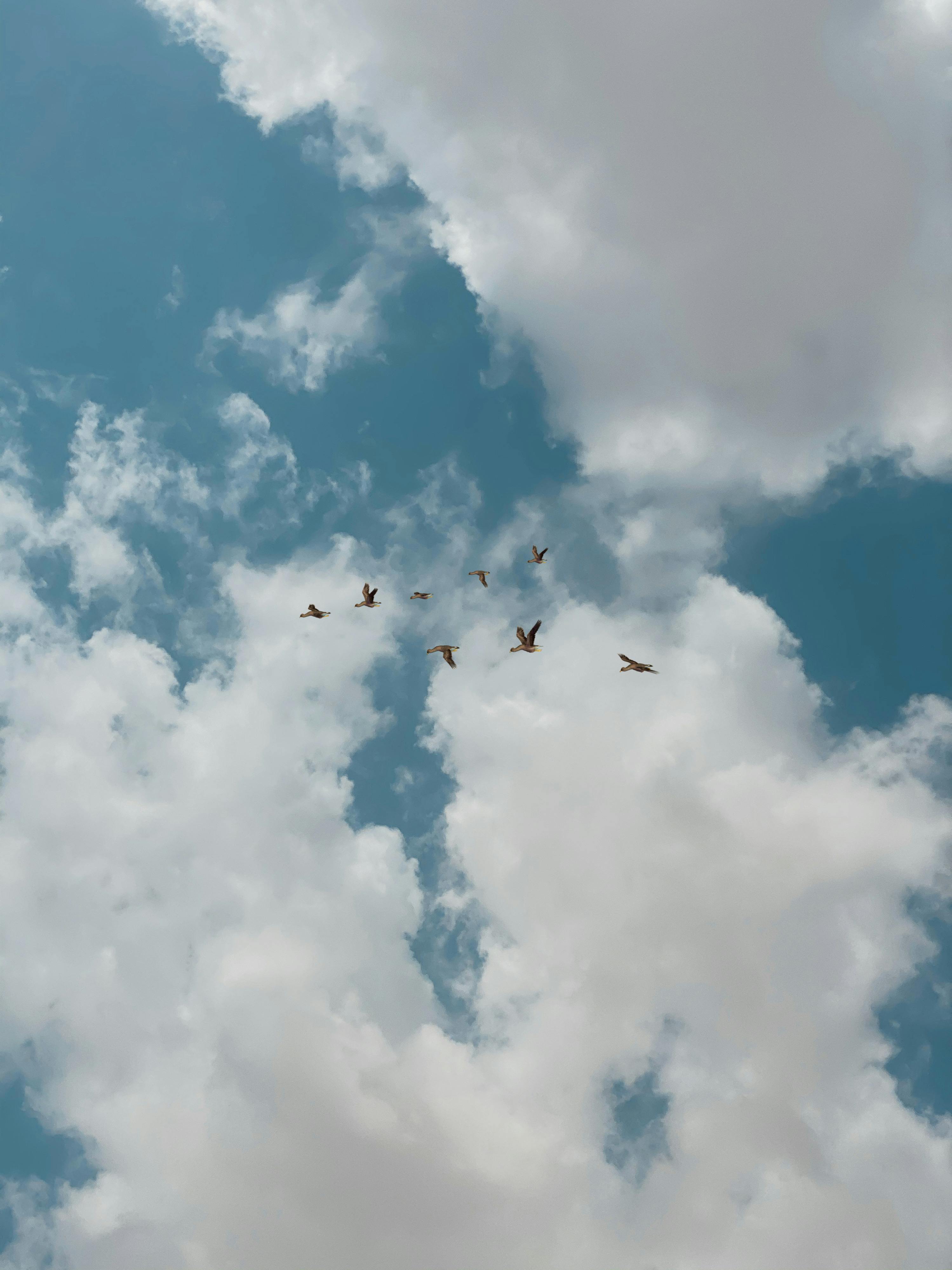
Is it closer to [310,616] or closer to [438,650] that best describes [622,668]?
[438,650]

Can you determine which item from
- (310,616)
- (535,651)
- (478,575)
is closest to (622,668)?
(535,651)

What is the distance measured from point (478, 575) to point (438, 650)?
19.4 meters

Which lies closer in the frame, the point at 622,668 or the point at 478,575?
the point at 622,668

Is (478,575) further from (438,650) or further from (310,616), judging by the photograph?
(310,616)

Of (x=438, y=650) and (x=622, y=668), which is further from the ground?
(x=622, y=668)

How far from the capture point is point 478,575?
600 feet

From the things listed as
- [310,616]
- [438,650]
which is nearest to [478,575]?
[438,650]

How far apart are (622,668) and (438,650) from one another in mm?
35207

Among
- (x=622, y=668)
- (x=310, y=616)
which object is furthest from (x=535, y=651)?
(x=310, y=616)

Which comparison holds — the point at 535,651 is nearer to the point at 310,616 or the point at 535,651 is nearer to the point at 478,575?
the point at 478,575

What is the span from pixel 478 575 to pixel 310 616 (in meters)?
34.4

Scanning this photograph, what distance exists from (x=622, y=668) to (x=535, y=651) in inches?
697

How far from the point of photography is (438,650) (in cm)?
17350

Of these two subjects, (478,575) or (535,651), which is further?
(478,575)
